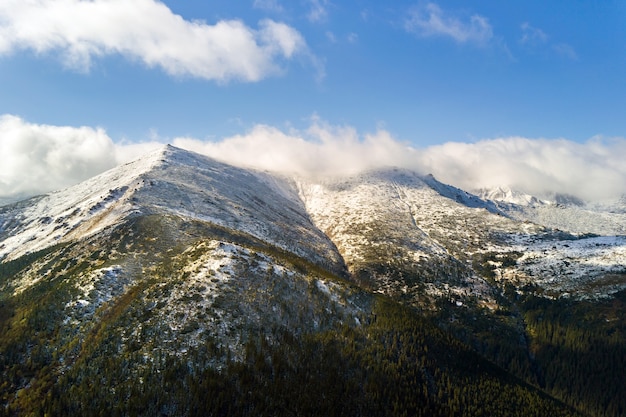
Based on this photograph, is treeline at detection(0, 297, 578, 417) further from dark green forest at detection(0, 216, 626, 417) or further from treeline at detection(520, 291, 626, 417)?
treeline at detection(520, 291, 626, 417)

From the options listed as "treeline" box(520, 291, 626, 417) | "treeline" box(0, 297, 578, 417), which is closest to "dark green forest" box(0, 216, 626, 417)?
"treeline" box(0, 297, 578, 417)

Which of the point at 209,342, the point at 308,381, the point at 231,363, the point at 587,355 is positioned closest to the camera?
the point at 231,363

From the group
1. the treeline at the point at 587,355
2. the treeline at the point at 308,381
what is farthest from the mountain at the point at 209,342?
the treeline at the point at 587,355

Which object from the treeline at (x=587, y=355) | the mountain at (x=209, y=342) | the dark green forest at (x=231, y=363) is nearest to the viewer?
the dark green forest at (x=231, y=363)

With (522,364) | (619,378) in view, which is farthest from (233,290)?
(619,378)

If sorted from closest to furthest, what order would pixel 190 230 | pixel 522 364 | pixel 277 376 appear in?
pixel 277 376 < pixel 190 230 < pixel 522 364

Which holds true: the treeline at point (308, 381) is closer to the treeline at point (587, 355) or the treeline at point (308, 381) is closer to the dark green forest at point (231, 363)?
the dark green forest at point (231, 363)

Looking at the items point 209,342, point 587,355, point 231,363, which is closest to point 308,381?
point 231,363

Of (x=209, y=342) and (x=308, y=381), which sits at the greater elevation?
(x=209, y=342)

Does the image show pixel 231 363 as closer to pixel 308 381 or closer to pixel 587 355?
pixel 308 381

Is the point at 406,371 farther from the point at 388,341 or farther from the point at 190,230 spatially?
the point at 190,230

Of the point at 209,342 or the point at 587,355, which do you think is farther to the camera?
the point at 587,355
